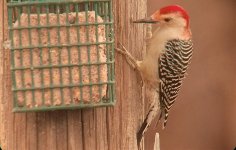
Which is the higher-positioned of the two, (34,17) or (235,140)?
(34,17)

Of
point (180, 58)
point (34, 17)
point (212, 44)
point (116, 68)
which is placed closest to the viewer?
point (34, 17)

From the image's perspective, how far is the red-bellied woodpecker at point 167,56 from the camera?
5.55 m

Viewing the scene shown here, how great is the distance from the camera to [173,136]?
664 centimetres

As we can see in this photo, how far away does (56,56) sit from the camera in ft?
15.2

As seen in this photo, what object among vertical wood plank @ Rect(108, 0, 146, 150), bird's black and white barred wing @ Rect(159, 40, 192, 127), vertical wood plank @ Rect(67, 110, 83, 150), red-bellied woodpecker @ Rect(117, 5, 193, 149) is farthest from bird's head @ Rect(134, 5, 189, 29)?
vertical wood plank @ Rect(67, 110, 83, 150)

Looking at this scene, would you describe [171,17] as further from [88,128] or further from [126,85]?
[88,128]

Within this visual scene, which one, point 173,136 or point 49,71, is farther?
point 173,136

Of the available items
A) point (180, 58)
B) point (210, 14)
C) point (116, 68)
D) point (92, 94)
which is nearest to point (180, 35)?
point (180, 58)

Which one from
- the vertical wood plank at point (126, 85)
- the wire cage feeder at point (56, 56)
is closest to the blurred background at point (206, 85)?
the vertical wood plank at point (126, 85)

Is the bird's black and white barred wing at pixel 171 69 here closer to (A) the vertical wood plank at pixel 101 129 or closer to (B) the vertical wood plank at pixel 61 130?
(A) the vertical wood plank at pixel 101 129

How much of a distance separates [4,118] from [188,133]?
229cm

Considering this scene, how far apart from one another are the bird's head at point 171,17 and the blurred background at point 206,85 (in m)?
0.52

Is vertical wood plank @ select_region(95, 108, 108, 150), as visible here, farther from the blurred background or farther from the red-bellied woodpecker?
the blurred background

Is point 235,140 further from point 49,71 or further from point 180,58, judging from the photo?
point 49,71
